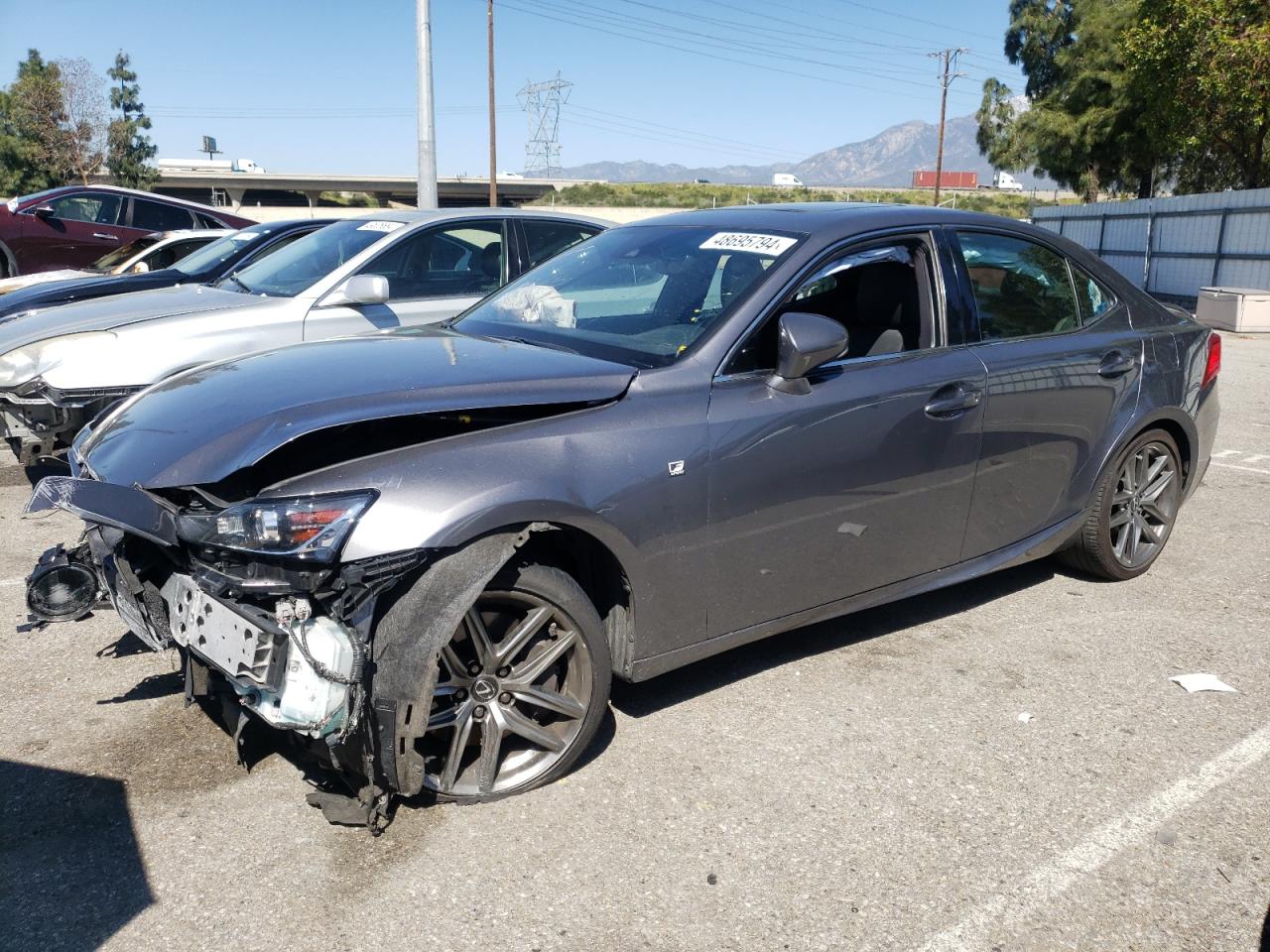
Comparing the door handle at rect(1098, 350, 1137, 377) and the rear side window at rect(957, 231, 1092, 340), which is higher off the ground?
the rear side window at rect(957, 231, 1092, 340)

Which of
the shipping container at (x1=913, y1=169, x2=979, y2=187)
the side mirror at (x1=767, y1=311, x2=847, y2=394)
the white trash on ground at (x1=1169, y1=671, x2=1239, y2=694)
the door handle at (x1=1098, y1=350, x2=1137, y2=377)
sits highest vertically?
the shipping container at (x1=913, y1=169, x2=979, y2=187)

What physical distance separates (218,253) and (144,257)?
229cm

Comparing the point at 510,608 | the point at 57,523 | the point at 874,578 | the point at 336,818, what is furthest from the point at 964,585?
the point at 57,523

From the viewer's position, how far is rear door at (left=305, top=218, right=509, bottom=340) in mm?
6715

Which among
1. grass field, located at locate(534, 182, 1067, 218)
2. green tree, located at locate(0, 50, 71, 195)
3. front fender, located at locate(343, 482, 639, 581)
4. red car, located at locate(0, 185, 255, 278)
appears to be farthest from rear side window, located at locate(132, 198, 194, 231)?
grass field, located at locate(534, 182, 1067, 218)

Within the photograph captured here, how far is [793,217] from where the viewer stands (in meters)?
4.17

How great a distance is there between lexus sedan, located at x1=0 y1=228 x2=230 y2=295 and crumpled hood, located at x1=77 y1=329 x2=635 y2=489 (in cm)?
771

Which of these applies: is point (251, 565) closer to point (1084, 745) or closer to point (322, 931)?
point (322, 931)

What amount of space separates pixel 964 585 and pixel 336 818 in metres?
3.36

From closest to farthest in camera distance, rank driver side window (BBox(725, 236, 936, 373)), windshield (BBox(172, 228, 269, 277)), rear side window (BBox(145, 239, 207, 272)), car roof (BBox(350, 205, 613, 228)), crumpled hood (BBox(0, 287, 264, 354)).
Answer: driver side window (BBox(725, 236, 936, 373)), crumpled hood (BBox(0, 287, 264, 354)), car roof (BBox(350, 205, 613, 228)), windshield (BBox(172, 228, 269, 277)), rear side window (BBox(145, 239, 207, 272))

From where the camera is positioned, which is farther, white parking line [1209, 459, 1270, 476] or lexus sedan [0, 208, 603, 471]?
white parking line [1209, 459, 1270, 476]

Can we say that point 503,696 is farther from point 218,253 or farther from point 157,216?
point 157,216

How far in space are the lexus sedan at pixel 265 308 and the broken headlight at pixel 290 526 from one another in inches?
133

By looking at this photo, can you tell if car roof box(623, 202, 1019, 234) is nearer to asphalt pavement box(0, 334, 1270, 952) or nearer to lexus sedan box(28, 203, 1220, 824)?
lexus sedan box(28, 203, 1220, 824)
